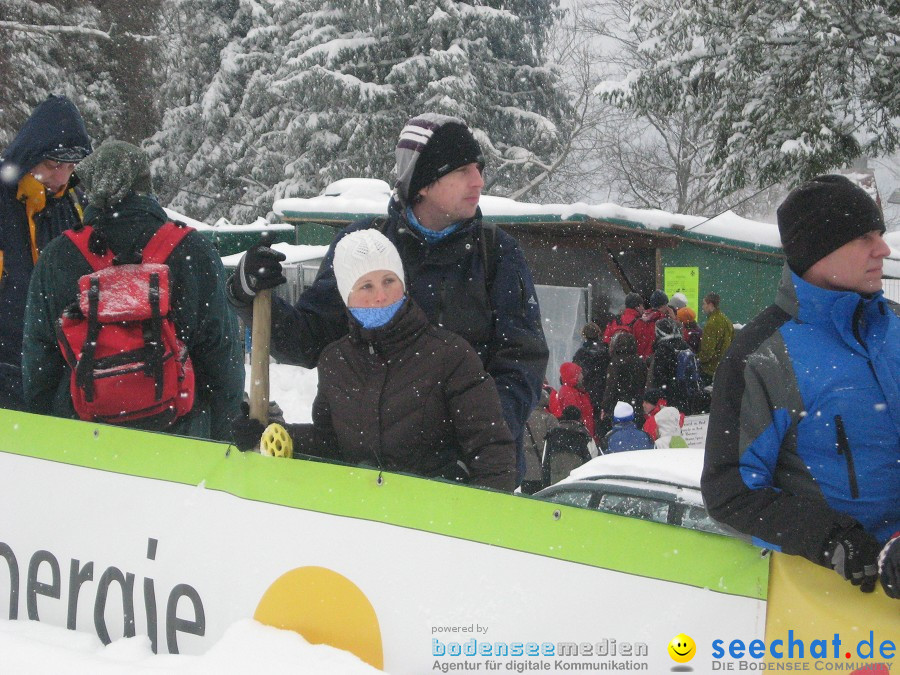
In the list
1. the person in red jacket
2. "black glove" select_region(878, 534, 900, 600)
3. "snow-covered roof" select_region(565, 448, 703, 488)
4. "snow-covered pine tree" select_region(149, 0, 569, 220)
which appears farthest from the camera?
"snow-covered pine tree" select_region(149, 0, 569, 220)

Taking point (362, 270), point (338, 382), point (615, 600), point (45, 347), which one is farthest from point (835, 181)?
point (45, 347)

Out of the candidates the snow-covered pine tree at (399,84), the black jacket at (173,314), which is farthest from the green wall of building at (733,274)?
the snow-covered pine tree at (399,84)

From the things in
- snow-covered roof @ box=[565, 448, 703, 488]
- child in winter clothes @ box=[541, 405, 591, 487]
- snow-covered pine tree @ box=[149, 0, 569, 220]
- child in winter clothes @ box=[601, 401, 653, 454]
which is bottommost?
child in winter clothes @ box=[541, 405, 591, 487]

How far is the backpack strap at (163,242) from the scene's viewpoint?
332 centimetres

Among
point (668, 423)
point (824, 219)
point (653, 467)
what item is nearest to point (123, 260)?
point (653, 467)

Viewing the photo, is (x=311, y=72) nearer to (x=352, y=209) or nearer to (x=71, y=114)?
(x=352, y=209)

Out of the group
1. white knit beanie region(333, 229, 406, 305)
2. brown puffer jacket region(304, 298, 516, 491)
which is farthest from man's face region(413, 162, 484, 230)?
brown puffer jacket region(304, 298, 516, 491)

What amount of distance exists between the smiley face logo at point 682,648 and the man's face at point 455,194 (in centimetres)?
151

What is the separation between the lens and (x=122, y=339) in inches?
127

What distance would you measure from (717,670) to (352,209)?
37.1 feet

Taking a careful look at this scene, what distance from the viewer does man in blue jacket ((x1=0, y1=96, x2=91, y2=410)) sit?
371cm

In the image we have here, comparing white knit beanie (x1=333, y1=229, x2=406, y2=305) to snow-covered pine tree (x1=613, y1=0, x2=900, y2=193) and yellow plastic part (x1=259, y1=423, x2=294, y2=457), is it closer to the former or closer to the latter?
yellow plastic part (x1=259, y1=423, x2=294, y2=457)

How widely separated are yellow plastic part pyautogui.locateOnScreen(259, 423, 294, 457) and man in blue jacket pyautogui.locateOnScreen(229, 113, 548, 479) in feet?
1.38

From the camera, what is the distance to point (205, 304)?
11.3ft
